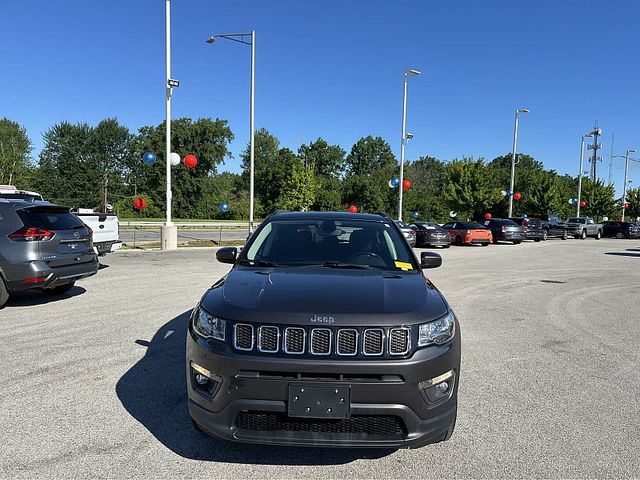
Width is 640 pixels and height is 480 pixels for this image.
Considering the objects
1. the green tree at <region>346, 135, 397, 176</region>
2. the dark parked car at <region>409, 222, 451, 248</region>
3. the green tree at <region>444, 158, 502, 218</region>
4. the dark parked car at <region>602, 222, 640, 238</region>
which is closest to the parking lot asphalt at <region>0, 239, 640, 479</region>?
the dark parked car at <region>409, 222, 451, 248</region>

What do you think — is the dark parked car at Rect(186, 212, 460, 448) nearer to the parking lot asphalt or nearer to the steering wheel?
the parking lot asphalt

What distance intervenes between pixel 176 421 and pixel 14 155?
60961 millimetres

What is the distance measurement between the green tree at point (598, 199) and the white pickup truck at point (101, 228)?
62909 millimetres

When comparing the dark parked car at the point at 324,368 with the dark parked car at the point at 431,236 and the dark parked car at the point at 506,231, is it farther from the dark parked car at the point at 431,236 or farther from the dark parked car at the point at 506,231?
the dark parked car at the point at 506,231

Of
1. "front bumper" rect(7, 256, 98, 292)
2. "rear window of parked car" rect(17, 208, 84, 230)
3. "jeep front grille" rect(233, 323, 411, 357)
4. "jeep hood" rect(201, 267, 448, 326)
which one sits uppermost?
"rear window of parked car" rect(17, 208, 84, 230)

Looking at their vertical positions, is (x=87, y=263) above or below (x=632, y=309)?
above

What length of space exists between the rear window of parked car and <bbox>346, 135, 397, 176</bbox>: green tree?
10510cm

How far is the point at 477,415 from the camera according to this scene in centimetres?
388

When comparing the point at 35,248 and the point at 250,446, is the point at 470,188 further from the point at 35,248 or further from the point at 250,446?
the point at 250,446

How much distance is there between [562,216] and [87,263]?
63182mm

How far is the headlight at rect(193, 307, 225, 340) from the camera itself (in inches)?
116

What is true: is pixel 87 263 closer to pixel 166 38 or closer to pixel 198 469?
pixel 198 469

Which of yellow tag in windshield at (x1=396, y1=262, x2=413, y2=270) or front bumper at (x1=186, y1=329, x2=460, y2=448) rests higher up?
yellow tag in windshield at (x1=396, y1=262, x2=413, y2=270)

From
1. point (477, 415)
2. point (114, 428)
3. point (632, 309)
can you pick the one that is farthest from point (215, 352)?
point (632, 309)
